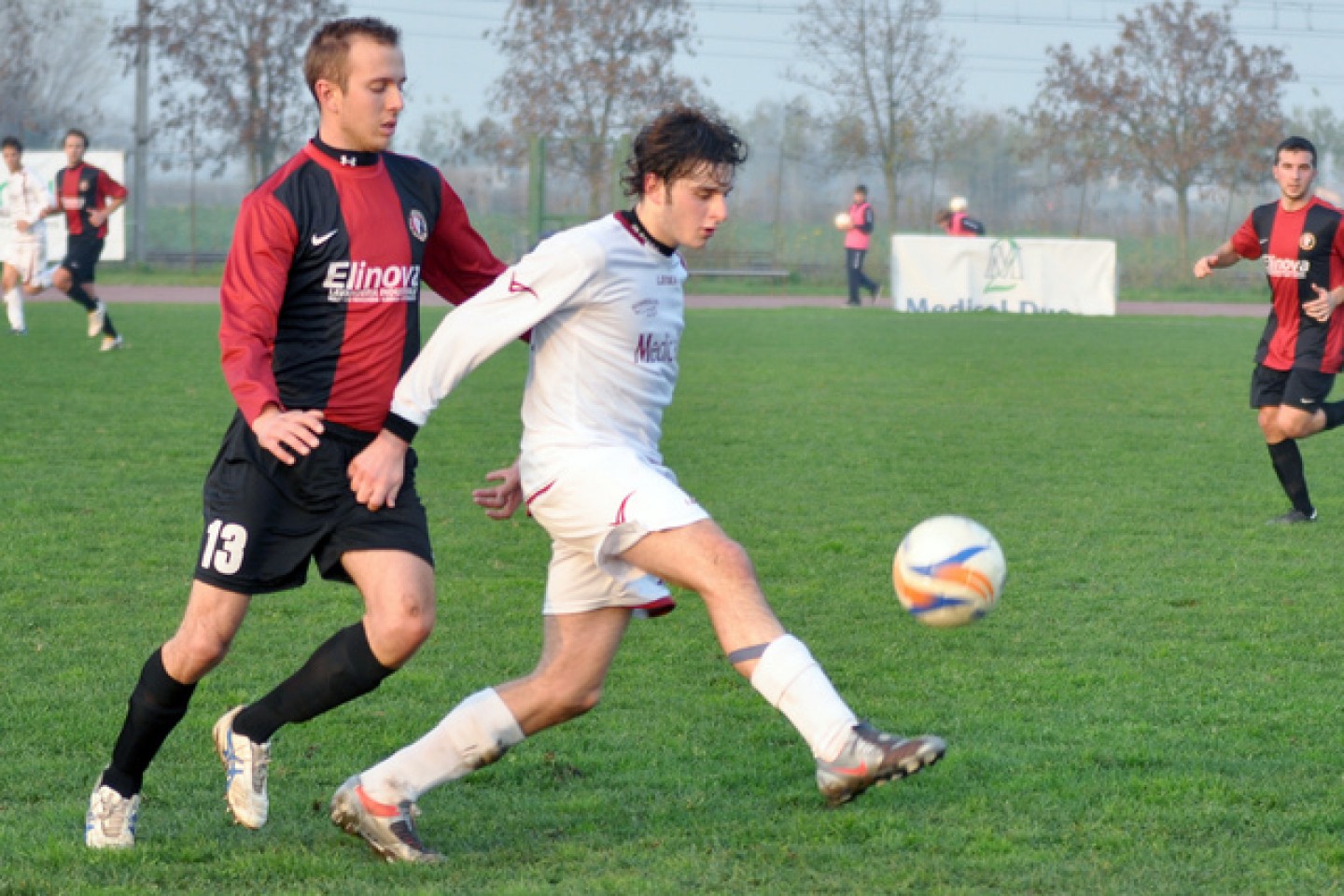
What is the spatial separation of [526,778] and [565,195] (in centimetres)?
3123

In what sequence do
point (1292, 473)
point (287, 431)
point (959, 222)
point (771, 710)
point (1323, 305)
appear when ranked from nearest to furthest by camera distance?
point (287, 431)
point (771, 710)
point (1323, 305)
point (1292, 473)
point (959, 222)

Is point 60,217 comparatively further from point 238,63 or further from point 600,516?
point 600,516

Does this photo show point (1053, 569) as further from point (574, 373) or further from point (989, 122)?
point (989, 122)

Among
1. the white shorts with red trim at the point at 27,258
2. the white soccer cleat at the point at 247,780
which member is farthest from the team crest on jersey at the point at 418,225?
the white shorts with red trim at the point at 27,258

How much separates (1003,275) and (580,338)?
82.1 feet

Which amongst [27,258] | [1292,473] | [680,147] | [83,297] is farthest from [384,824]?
[27,258]

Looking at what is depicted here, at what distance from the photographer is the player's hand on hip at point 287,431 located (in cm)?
378

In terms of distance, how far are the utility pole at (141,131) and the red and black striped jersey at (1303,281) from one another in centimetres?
2766

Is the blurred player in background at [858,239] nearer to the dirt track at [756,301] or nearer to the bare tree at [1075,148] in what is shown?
the dirt track at [756,301]

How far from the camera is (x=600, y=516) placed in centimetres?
387

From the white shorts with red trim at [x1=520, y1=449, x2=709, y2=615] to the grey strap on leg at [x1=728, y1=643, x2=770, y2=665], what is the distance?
0.30 m

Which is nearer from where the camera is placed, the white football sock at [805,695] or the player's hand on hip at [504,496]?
the white football sock at [805,695]

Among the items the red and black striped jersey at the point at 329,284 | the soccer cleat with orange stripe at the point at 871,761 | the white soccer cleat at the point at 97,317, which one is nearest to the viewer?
the soccer cleat with orange stripe at the point at 871,761

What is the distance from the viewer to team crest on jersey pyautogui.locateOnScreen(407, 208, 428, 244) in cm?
419
